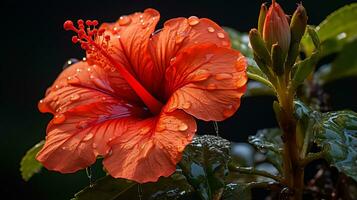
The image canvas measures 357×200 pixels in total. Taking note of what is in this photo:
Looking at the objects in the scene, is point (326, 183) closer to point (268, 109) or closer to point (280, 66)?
point (280, 66)

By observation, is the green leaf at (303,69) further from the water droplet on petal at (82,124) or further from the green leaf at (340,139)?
the water droplet on petal at (82,124)

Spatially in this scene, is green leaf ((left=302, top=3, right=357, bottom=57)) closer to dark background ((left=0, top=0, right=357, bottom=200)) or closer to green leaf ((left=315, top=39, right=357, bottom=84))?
green leaf ((left=315, top=39, right=357, bottom=84))

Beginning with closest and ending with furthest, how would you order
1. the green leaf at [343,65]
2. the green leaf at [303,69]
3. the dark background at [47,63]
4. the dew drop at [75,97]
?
the green leaf at [303,69]
the dew drop at [75,97]
the green leaf at [343,65]
the dark background at [47,63]

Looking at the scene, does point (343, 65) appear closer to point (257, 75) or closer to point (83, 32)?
point (257, 75)

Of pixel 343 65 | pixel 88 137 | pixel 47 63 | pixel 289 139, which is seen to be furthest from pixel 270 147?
pixel 47 63

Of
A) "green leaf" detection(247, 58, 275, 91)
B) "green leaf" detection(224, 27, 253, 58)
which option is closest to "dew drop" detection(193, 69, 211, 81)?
"green leaf" detection(247, 58, 275, 91)

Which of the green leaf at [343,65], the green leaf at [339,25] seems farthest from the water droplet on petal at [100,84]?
the green leaf at [343,65]
